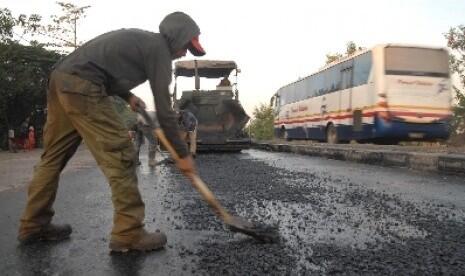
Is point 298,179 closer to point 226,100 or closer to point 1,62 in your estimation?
point 226,100

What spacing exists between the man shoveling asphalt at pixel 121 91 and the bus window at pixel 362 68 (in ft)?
44.5

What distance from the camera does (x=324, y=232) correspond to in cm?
375

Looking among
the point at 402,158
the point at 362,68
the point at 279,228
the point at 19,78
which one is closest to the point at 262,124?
the point at 19,78

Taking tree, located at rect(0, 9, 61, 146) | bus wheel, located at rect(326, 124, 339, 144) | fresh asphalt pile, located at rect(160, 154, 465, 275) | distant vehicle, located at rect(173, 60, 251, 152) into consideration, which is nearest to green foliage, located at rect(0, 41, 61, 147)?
tree, located at rect(0, 9, 61, 146)

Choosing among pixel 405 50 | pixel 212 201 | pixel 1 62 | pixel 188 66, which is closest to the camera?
pixel 212 201

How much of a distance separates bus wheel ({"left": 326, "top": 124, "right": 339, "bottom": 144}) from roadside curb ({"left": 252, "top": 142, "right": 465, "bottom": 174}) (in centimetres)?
388

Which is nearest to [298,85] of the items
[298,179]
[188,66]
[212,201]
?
[188,66]

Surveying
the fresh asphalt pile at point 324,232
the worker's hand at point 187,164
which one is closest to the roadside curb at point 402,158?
the fresh asphalt pile at point 324,232

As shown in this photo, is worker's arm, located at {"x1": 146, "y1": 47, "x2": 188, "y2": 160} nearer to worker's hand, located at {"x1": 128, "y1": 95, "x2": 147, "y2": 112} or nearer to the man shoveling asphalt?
the man shoveling asphalt

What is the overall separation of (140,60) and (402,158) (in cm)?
795

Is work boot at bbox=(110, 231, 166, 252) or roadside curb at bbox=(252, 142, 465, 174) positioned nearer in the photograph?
work boot at bbox=(110, 231, 166, 252)

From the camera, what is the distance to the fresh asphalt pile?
9.39 feet

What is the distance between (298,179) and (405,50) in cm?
955

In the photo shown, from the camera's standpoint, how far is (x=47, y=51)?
27125 mm
